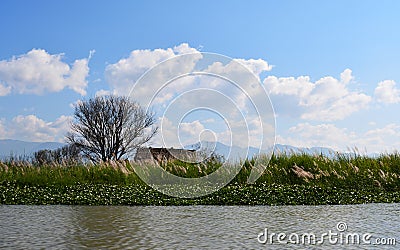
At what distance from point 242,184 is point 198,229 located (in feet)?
27.2

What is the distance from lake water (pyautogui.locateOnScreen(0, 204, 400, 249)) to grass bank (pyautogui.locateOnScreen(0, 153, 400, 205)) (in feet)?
7.60

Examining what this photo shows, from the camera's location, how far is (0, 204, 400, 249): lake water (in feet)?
16.5

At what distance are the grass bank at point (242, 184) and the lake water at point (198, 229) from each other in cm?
232

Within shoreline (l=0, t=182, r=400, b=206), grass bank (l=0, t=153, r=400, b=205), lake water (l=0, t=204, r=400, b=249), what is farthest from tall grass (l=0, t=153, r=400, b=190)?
lake water (l=0, t=204, r=400, b=249)

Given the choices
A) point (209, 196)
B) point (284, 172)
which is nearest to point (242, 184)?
point (284, 172)

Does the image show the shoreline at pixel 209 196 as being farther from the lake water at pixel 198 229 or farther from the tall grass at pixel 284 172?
the lake water at pixel 198 229

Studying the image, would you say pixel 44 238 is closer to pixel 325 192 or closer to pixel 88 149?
pixel 325 192

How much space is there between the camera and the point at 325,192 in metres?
11.9

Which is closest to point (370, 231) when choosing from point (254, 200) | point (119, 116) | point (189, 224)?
point (189, 224)

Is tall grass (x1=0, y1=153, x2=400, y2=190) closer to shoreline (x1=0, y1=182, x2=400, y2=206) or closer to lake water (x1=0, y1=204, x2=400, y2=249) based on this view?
shoreline (x1=0, y1=182, x2=400, y2=206)

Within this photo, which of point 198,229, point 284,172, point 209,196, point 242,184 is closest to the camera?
point 198,229

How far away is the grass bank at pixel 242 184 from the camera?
10.9 meters

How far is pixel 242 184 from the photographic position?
14.2m

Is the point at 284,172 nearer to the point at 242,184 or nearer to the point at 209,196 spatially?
the point at 242,184
